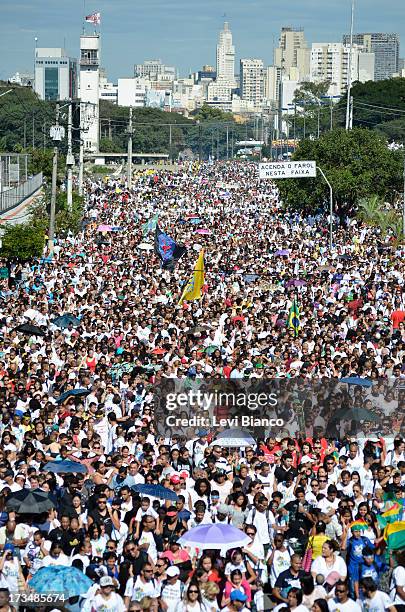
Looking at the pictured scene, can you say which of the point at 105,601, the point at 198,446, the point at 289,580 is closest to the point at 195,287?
the point at 198,446

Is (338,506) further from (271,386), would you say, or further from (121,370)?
(121,370)

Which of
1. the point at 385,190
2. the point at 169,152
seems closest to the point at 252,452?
the point at 385,190

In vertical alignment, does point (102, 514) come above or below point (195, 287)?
below

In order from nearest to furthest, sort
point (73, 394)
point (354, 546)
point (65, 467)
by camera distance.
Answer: point (354, 546) → point (65, 467) → point (73, 394)

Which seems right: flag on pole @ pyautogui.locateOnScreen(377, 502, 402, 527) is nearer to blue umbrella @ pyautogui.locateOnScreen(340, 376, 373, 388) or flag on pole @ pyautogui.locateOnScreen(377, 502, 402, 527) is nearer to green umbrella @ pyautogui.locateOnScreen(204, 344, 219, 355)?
blue umbrella @ pyautogui.locateOnScreen(340, 376, 373, 388)

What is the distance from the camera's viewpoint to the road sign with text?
48844 mm

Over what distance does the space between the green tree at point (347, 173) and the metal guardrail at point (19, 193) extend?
12864 millimetres

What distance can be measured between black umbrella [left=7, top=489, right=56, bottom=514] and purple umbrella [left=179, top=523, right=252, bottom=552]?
155 centimetres

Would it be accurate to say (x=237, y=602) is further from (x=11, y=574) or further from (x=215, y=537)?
(x=11, y=574)

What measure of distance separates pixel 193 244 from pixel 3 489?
30.8 metres

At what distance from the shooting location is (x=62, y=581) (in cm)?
1083

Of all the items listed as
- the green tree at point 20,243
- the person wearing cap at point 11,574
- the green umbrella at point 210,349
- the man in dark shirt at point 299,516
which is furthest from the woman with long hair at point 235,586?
the green tree at point 20,243

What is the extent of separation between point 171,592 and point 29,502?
2485mm

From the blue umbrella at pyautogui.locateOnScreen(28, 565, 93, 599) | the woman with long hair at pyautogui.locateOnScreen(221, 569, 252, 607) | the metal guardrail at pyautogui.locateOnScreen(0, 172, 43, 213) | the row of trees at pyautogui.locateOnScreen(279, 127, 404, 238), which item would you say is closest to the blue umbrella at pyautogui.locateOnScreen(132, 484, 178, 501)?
the woman with long hair at pyautogui.locateOnScreen(221, 569, 252, 607)
